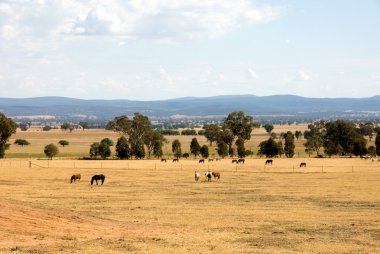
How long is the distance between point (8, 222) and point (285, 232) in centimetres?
1488

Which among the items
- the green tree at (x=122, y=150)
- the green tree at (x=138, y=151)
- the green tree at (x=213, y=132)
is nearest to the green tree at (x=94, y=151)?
the green tree at (x=122, y=150)

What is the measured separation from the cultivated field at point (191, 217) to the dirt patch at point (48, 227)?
2.0 inches

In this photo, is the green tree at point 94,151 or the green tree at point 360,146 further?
the green tree at point 360,146

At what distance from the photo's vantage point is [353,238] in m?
30.0

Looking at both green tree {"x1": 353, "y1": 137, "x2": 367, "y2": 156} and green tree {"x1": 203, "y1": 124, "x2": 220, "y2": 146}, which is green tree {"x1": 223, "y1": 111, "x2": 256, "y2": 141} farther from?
green tree {"x1": 353, "y1": 137, "x2": 367, "y2": 156}

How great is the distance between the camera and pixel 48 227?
102 ft

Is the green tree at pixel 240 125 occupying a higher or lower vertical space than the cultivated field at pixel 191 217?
higher

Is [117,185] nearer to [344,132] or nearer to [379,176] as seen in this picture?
[379,176]

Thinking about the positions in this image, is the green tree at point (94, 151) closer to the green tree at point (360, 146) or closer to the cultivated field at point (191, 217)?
the green tree at point (360, 146)

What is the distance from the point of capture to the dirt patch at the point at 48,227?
2831cm

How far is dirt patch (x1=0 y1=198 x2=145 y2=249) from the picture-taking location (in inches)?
1115

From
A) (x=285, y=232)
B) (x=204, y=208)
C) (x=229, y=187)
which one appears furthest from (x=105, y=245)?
(x=229, y=187)

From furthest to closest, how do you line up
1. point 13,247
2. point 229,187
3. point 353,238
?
point 229,187 < point 353,238 < point 13,247

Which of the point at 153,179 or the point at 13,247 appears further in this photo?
the point at 153,179
